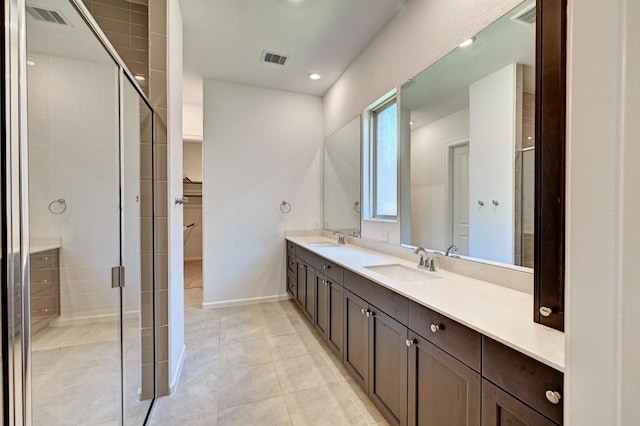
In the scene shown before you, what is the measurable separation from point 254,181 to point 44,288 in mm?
2785

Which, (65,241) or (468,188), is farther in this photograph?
(468,188)

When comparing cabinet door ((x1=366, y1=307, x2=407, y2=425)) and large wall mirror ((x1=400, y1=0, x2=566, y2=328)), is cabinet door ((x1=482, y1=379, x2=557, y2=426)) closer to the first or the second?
large wall mirror ((x1=400, y1=0, x2=566, y2=328))

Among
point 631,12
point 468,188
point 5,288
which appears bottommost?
point 5,288

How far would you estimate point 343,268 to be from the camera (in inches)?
84.0

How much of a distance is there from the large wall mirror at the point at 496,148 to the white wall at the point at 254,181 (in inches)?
74.4

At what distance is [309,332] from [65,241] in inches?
87.8

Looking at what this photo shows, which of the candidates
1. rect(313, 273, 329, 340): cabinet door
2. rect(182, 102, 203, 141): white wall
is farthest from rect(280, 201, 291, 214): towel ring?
rect(182, 102, 203, 141): white wall

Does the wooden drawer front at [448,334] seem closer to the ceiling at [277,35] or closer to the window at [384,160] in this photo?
the window at [384,160]

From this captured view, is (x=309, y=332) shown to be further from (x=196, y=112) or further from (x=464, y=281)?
(x=196, y=112)

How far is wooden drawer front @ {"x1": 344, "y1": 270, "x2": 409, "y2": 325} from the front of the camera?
4.71 feet

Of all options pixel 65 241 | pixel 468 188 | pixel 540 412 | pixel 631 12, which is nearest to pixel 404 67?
pixel 468 188

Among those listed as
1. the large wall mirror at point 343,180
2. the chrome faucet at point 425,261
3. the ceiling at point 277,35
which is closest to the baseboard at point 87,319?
the chrome faucet at point 425,261

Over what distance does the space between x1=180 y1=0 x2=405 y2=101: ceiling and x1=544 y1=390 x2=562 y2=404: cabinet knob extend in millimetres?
2574

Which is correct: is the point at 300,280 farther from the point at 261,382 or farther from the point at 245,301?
the point at 261,382
